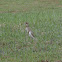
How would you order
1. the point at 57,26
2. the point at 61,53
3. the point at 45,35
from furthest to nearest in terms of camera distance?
the point at 57,26 < the point at 45,35 < the point at 61,53

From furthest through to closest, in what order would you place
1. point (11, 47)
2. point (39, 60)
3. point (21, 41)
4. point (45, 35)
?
point (45, 35), point (21, 41), point (11, 47), point (39, 60)

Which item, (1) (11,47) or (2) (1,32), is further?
(2) (1,32)

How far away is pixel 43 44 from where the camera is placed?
786 cm

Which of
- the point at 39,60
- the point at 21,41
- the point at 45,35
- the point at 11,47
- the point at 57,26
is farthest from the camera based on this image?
the point at 57,26

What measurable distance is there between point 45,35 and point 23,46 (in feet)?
4.76

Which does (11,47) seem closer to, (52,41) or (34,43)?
(34,43)

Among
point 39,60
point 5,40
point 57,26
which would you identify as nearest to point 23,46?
point 5,40

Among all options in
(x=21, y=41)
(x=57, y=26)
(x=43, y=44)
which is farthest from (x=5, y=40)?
(x=57, y=26)

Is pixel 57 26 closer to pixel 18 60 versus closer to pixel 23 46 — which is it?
pixel 23 46

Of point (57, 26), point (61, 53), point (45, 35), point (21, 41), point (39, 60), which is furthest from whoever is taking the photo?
point (57, 26)

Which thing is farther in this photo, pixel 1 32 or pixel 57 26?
pixel 57 26

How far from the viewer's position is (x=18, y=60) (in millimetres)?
6418

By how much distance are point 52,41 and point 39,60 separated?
1.94 metres

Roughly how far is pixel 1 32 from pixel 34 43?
72.9 inches
